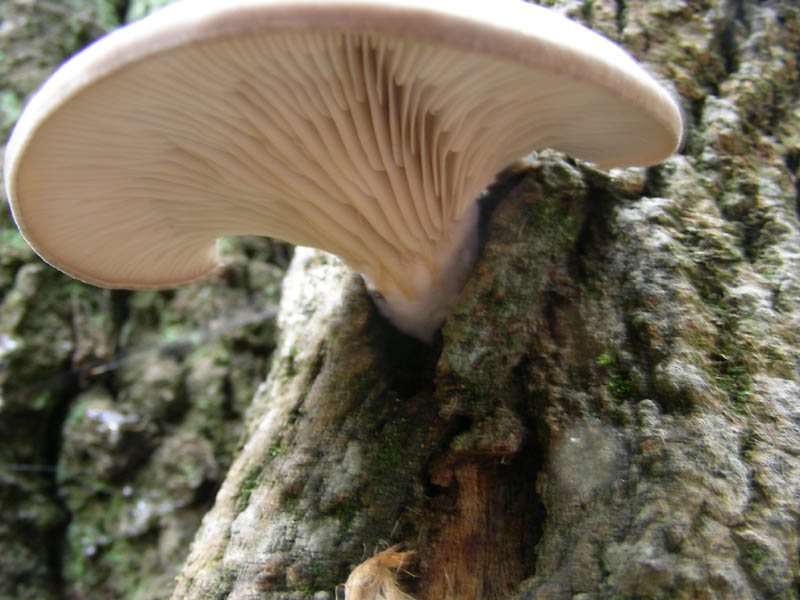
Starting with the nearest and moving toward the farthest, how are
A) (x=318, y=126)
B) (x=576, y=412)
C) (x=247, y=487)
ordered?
(x=318, y=126)
(x=576, y=412)
(x=247, y=487)

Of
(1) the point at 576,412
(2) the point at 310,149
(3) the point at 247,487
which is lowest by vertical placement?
(3) the point at 247,487

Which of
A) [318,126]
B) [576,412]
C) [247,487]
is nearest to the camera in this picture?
[318,126]

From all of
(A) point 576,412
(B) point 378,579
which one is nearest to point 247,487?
(B) point 378,579

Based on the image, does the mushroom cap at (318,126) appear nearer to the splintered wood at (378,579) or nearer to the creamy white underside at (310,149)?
the creamy white underside at (310,149)

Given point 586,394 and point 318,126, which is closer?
point 318,126

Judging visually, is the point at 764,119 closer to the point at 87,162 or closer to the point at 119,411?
the point at 87,162

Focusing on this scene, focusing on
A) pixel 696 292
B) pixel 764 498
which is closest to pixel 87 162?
pixel 696 292

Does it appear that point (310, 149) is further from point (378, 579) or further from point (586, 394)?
point (378, 579)
